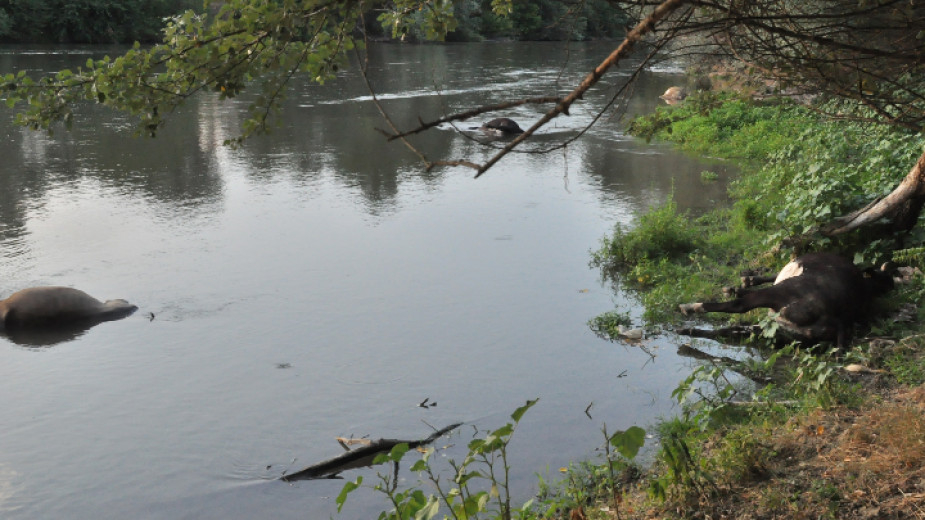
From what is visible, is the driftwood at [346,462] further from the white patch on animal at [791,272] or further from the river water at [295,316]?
the white patch on animal at [791,272]

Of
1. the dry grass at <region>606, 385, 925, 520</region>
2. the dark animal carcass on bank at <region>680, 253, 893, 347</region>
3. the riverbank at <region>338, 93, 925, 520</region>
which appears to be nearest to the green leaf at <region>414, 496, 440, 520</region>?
the riverbank at <region>338, 93, 925, 520</region>

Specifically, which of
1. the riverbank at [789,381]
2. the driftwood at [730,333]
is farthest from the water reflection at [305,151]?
the driftwood at [730,333]

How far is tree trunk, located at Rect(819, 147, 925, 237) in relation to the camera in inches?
273

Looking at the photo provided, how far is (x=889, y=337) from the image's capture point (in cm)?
638

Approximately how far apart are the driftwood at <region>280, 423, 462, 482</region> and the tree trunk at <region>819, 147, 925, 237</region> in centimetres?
412

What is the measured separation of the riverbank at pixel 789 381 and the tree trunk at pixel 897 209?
0.10 metres

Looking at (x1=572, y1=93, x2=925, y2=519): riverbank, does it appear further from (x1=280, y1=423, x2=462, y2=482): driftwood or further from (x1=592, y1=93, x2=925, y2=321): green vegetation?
(x1=280, y1=423, x2=462, y2=482): driftwood

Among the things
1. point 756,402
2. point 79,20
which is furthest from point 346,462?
point 79,20

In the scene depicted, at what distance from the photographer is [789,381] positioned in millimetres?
6152

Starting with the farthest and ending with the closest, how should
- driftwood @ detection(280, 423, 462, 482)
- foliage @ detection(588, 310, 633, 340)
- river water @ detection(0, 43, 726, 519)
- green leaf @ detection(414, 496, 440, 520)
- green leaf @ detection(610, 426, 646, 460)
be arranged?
foliage @ detection(588, 310, 633, 340) < river water @ detection(0, 43, 726, 519) < driftwood @ detection(280, 423, 462, 482) < green leaf @ detection(610, 426, 646, 460) < green leaf @ detection(414, 496, 440, 520)

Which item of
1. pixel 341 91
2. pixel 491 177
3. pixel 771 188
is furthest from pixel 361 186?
pixel 341 91

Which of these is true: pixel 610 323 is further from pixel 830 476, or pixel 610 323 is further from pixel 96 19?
pixel 96 19

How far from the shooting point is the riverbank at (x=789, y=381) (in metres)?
4.02

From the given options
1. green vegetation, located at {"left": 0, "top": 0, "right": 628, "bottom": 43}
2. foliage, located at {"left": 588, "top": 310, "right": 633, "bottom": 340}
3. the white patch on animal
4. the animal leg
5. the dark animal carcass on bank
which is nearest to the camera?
the dark animal carcass on bank
